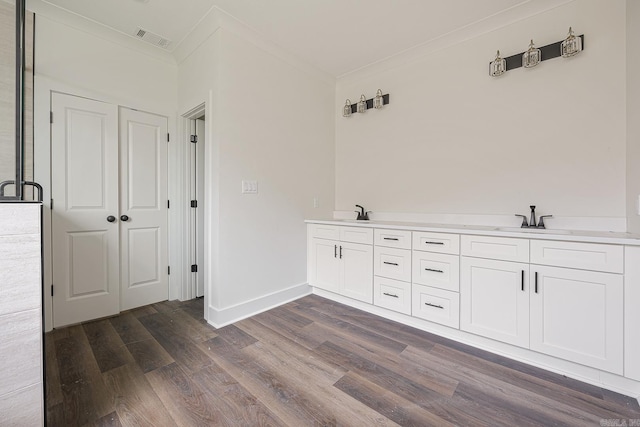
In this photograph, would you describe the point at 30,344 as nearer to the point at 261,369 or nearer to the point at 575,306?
the point at 261,369

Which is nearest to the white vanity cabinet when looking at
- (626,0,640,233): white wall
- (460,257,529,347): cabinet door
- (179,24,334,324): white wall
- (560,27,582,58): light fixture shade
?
(179,24,334,324): white wall

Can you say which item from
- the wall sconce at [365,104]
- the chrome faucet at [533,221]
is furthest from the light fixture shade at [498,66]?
the chrome faucet at [533,221]

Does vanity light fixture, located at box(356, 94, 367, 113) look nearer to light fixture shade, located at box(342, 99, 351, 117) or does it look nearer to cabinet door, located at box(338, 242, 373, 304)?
light fixture shade, located at box(342, 99, 351, 117)

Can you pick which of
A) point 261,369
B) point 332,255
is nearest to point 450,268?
point 332,255

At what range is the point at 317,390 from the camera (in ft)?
5.19

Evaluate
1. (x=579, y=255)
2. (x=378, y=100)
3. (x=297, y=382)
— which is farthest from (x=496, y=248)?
(x=378, y=100)

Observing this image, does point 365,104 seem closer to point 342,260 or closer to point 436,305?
point 342,260

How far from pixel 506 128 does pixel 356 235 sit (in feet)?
5.57

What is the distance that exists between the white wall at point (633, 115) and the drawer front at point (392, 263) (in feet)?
4.94

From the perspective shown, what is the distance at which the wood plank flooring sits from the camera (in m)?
1.38

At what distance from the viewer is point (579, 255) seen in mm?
1639

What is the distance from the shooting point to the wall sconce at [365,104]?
311 centimetres

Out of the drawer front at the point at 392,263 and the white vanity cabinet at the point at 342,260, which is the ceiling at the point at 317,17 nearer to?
the white vanity cabinet at the point at 342,260

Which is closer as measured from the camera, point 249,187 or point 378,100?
point 249,187
